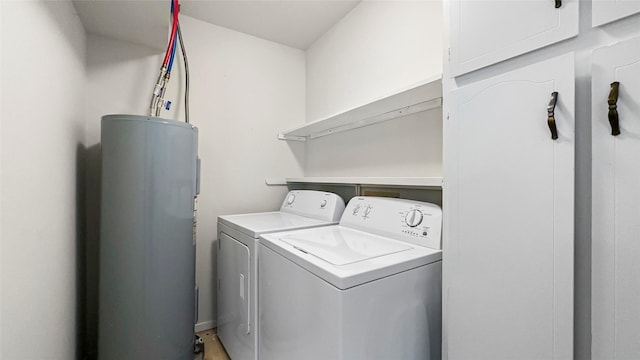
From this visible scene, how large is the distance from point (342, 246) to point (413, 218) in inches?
14.2

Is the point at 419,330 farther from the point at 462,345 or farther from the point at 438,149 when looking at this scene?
the point at 438,149

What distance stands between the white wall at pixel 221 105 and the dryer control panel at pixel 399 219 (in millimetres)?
1024

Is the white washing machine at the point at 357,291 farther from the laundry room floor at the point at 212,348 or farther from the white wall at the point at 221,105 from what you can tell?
the white wall at the point at 221,105

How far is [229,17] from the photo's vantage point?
6.77 feet

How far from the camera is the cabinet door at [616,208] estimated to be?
22.3 inches

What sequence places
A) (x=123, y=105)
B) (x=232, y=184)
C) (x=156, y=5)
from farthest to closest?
(x=232, y=184) → (x=123, y=105) → (x=156, y=5)

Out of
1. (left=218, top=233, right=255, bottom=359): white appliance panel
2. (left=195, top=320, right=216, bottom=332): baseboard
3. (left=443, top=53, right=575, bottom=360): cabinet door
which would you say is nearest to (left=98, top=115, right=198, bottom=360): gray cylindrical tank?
(left=218, top=233, right=255, bottom=359): white appliance panel

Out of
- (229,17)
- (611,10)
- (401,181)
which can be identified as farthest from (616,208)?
(229,17)

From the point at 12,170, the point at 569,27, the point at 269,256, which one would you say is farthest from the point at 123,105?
the point at 569,27

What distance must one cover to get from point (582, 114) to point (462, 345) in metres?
0.75

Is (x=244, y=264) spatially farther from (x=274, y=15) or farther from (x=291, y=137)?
(x=274, y=15)

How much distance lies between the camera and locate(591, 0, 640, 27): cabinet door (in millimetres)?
566

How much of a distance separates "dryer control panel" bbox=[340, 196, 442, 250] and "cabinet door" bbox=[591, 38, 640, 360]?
0.51 m

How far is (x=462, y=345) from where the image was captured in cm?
88
